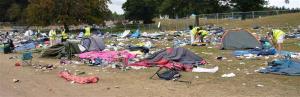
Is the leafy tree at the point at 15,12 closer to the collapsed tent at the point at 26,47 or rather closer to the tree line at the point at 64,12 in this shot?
the tree line at the point at 64,12

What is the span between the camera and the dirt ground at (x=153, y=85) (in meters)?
14.6

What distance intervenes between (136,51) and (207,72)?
8.43 m

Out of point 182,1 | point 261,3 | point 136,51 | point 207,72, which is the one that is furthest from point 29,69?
point 261,3

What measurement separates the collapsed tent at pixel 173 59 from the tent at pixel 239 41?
19.1ft

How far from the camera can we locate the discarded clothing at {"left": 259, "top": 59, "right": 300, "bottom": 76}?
1728 centimetres

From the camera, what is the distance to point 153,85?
1625 cm

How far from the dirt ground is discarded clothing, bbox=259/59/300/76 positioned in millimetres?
370

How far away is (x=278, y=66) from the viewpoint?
59.2ft

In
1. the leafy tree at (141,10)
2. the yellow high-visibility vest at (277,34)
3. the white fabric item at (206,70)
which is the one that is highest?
the yellow high-visibility vest at (277,34)

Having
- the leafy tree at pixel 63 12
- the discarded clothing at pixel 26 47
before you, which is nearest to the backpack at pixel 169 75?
the discarded clothing at pixel 26 47

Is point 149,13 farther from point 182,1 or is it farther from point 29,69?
point 29,69

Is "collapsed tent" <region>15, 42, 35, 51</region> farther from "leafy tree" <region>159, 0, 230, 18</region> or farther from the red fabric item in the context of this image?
"leafy tree" <region>159, 0, 230, 18</region>

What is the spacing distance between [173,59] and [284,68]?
4.98 metres

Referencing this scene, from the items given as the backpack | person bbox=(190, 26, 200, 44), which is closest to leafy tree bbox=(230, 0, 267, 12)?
person bbox=(190, 26, 200, 44)
